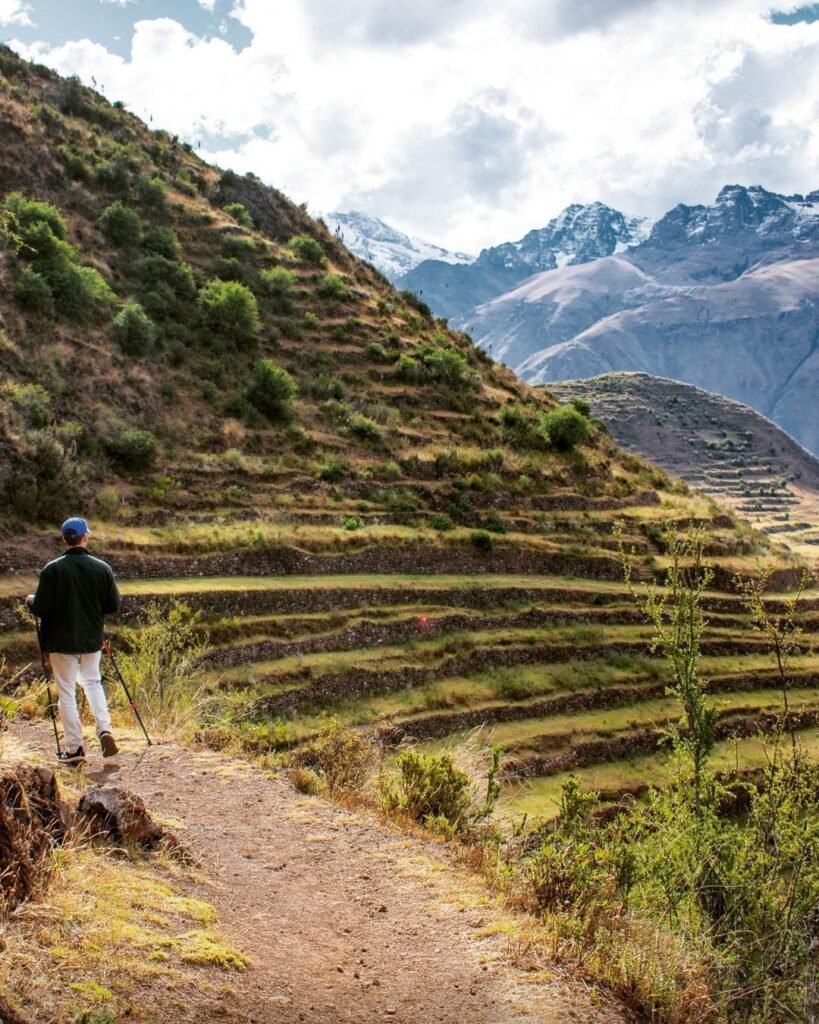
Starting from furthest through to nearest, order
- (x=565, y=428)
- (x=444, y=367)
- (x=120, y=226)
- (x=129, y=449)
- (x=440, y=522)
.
A: (x=444, y=367)
(x=565, y=428)
(x=120, y=226)
(x=440, y=522)
(x=129, y=449)

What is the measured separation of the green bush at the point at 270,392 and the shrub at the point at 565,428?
19.0 meters

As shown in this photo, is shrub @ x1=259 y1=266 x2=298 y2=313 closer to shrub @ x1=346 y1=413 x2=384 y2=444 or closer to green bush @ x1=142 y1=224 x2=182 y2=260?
green bush @ x1=142 y1=224 x2=182 y2=260

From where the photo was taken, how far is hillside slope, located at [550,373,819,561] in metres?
128

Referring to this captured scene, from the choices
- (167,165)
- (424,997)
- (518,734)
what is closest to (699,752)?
(424,997)

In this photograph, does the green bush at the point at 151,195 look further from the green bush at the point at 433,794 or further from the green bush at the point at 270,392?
the green bush at the point at 433,794

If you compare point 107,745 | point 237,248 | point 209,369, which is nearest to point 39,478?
point 209,369

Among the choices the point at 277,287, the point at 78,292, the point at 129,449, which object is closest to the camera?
the point at 129,449

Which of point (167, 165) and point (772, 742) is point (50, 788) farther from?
point (167, 165)

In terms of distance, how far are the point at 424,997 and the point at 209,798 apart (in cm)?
437

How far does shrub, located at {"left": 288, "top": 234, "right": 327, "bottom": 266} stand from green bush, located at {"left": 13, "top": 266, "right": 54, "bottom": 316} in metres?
27.0

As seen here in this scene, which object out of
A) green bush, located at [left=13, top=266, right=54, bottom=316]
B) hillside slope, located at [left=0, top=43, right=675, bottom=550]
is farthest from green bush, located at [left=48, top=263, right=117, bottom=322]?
green bush, located at [left=13, top=266, right=54, bottom=316]

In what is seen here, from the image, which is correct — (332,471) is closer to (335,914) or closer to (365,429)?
(365,429)

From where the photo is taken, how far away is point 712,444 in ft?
471

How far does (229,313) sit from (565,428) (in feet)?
80.6
